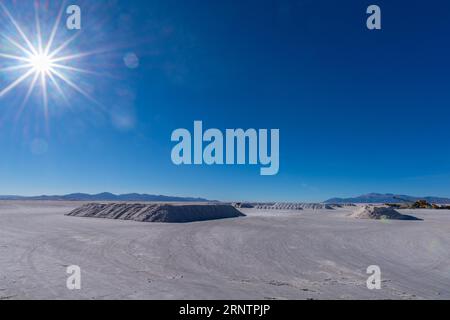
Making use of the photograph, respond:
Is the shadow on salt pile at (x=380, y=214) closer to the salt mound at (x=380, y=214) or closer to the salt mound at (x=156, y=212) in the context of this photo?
the salt mound at (x=380, y=214)

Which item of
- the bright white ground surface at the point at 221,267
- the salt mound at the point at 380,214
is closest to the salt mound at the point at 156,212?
the bright white ground surface at the point at 221,267

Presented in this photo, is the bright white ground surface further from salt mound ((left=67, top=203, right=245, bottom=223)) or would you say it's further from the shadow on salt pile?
the shadow on salt pile

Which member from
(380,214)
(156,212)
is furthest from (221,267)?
(380,214)

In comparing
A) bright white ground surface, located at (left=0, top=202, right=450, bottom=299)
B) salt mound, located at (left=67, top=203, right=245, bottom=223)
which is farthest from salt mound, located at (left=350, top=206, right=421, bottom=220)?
bright white ground surface, located at (left=0, top=202, right=450, bottom=299)

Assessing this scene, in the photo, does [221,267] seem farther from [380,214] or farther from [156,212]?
[380,214]

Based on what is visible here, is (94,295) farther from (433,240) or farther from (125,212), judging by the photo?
(125,212)

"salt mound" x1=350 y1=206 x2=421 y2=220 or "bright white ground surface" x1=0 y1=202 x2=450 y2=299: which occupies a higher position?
"bright white ground surface" x1=0 y1=202 x2=450 y2=299
